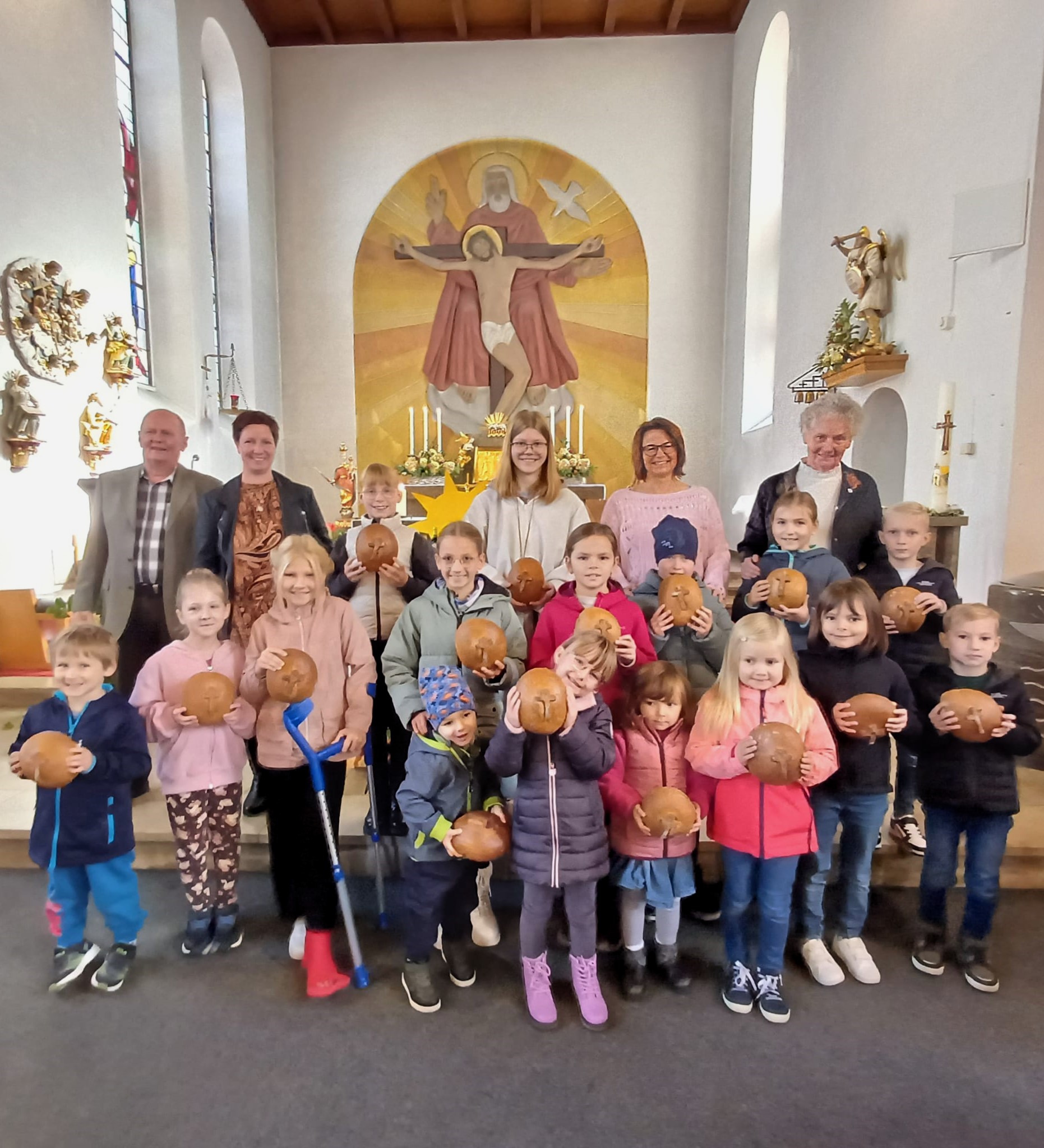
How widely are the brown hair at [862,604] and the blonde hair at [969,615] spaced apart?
0.22 metres

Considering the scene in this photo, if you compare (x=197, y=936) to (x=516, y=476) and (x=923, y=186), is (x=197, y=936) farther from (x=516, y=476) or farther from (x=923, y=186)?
(x=923, y=186)

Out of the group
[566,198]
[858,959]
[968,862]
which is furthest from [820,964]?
[566,198]

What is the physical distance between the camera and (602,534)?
2670mm

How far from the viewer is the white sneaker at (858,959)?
260 centimetres

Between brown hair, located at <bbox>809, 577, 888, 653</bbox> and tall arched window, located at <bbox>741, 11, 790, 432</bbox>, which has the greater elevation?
tall arched window, located at <bbox>741, 11, 790, 432</bbox>

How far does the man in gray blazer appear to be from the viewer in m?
3.33

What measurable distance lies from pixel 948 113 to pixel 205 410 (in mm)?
8019

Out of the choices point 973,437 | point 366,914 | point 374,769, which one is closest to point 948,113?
point 973,437

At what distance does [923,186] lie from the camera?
5.69 metres

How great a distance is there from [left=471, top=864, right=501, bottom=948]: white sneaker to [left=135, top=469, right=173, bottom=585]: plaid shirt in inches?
73.3

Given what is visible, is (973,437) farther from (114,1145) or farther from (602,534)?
(114,1145)

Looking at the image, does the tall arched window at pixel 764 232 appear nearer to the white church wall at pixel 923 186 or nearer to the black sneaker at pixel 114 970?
the white church wall at pixel 923 186

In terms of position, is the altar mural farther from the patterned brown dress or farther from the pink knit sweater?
the pink knit sweater

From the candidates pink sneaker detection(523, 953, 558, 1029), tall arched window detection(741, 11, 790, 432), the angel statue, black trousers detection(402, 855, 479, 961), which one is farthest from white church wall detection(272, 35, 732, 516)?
pink sneaker detection(523, 953, 558, 1029)
